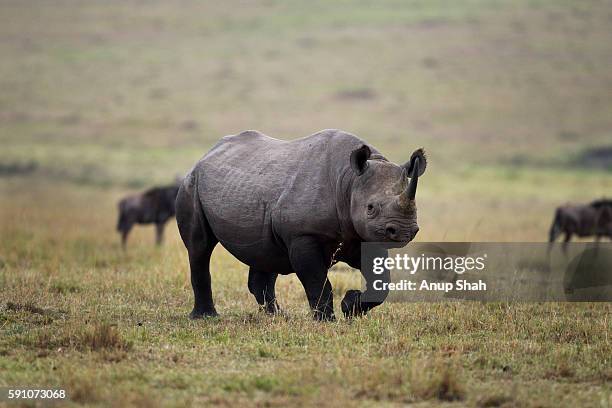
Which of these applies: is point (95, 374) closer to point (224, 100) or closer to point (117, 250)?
point (117, 250)

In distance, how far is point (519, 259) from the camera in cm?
1714

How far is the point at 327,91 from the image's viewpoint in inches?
2702

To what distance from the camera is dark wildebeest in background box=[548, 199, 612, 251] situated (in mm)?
22531

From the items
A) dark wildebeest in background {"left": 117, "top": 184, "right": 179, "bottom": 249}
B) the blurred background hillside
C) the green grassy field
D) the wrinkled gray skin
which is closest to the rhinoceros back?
the wrinkled gray skin

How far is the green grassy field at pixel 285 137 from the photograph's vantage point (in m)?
8.04

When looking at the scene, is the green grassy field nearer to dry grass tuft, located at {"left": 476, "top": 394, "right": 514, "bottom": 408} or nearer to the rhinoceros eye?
dry grass tuft, located at {"left": 476, "top": 394, "right": 514, "bottom": 408}

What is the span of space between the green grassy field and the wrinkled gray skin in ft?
1.93

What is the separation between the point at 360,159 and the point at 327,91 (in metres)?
59.2

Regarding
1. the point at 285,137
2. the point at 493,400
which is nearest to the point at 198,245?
the point at 493,400

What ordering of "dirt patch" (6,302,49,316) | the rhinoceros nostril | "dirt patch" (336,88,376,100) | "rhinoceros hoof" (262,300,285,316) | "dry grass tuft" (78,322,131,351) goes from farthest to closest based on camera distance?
"dirt patch" (336,88,376,100) < "rhinoceros hoof" (262,300,285,316) < "dirt patch" (6,302,49,316) < the rhinoceros nostril < "dry grass tuft" (78,322,131,351)

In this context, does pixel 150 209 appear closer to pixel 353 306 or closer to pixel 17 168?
pixel 353 306

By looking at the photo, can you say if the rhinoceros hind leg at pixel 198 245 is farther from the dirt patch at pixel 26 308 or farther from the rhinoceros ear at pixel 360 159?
the rhinoceros ear at pixel 360 159

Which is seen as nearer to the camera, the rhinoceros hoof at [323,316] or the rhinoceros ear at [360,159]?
the rhinoceros ear at [360,159]

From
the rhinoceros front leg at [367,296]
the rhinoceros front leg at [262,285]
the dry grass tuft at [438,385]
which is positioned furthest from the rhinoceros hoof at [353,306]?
the dry grass tuft at [438,385]
